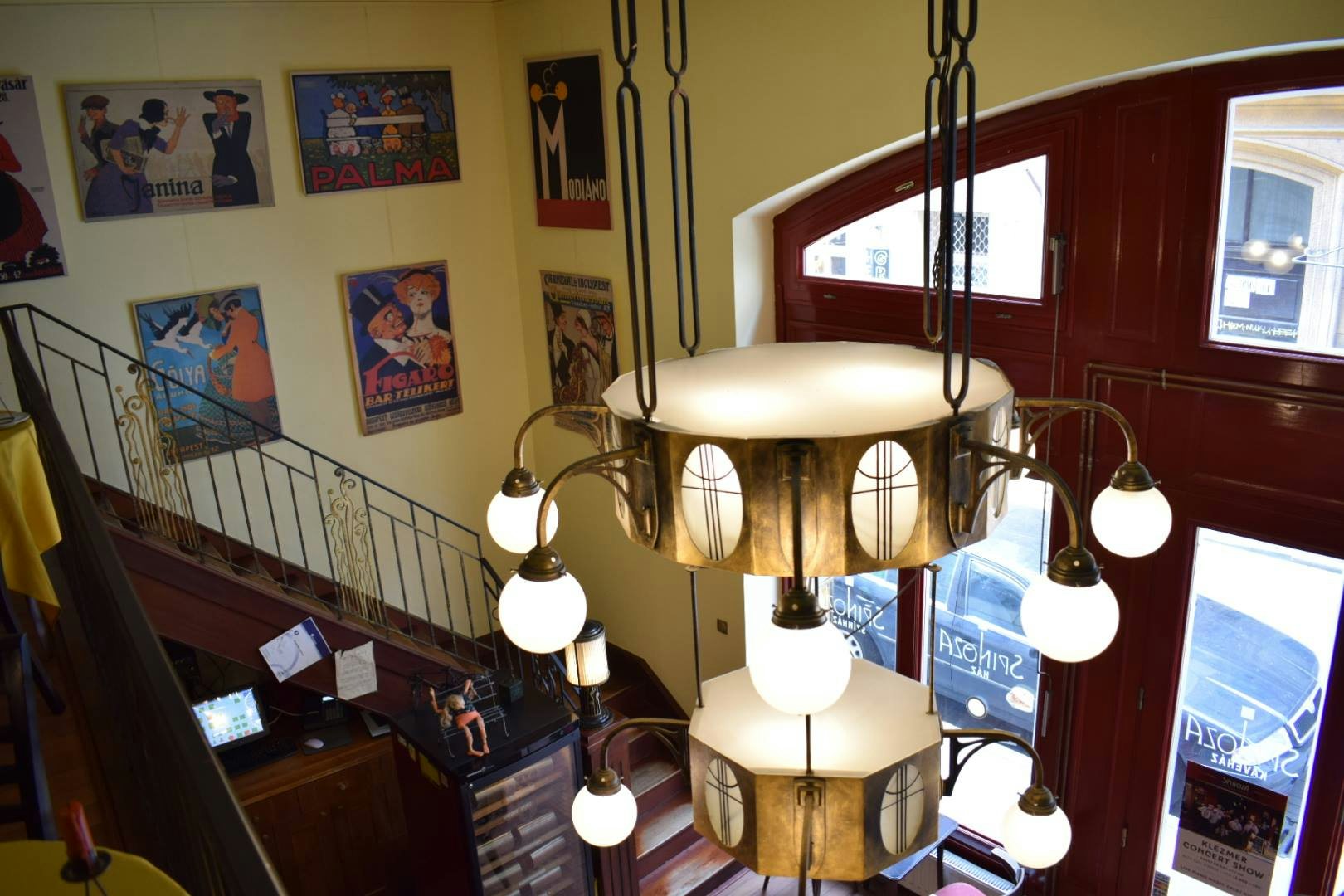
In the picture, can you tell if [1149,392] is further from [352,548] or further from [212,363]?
[212,363]

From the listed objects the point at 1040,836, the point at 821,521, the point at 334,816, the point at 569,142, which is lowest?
the point at 334,816

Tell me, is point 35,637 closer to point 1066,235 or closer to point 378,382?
point 378,382

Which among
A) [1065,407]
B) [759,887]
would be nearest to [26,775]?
[1065,407]

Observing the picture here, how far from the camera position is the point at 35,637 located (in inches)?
161

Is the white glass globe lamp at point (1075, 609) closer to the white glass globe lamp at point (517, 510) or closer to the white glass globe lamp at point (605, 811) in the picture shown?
the white glass globe lamp at point (517, 510)

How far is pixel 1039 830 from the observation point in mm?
2199

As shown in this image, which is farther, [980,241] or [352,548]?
[352,548]

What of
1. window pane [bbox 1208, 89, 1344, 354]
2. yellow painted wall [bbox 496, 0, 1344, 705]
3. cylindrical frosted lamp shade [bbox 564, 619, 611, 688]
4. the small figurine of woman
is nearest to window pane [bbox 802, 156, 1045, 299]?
yellow painted wall [bbox 496, 0, 1344, 705]

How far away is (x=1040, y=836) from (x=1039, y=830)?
13mm

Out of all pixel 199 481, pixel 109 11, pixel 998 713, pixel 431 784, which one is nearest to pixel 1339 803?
pixel 998 713

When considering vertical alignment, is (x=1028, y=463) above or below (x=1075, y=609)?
above

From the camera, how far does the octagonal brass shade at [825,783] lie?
170 centimetres

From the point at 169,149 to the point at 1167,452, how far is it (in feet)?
16.3

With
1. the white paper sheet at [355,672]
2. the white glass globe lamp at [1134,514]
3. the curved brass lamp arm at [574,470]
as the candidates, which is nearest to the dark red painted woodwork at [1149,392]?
the white glass globe lamp at [1134,514]
